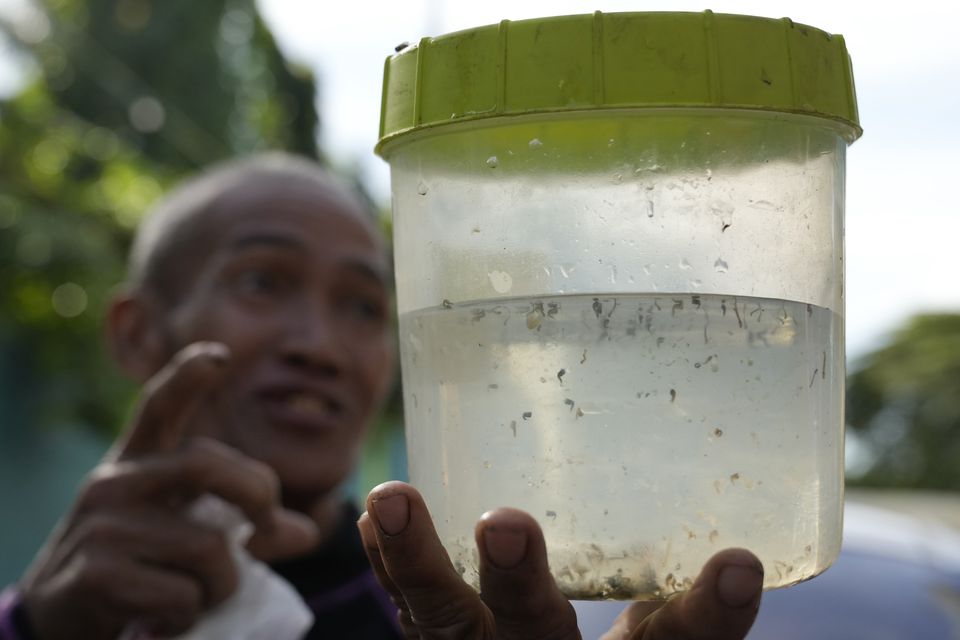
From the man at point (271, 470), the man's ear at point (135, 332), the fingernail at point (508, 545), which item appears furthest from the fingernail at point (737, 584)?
the man's ear at point (135, 332)

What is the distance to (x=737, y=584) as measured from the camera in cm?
103

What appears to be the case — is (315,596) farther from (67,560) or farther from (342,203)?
(342,203)

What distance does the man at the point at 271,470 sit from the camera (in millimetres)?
1113

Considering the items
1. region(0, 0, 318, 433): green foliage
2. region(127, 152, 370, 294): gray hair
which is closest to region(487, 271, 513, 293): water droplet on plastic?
region(127, 152, 370, 294): gray hair

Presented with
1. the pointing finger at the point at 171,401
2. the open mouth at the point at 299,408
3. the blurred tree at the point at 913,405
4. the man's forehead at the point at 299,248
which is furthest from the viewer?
the blurred tree at the point at 913,405

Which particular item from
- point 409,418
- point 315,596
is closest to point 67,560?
point 315,596

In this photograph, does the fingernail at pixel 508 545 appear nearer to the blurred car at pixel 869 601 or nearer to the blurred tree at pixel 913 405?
the blurred car at pixel 869 601

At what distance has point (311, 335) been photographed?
2551 millimetres

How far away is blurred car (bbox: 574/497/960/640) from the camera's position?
9.26ft

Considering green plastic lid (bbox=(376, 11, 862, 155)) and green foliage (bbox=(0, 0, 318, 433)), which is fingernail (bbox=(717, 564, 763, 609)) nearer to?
green plastic lid (bbox=(376, 11, 862, 155))

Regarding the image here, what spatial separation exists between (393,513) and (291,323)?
5.04ft

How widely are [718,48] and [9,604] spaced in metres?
1.79

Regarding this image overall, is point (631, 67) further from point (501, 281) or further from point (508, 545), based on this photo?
point (508, 545)

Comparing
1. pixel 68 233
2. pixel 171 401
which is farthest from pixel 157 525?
pixel 68 233
